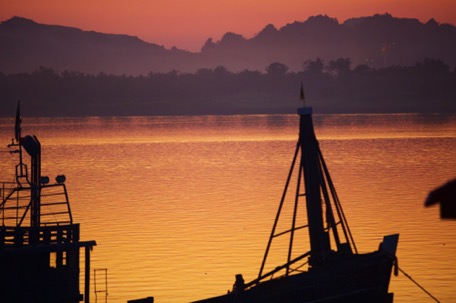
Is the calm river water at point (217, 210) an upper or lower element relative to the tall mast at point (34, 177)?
lower

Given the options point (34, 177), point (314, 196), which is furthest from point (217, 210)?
point (314, 196)

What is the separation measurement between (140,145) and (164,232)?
118 m

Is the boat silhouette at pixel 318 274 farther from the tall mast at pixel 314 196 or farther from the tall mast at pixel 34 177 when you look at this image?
the tall mast at pixel 34 177

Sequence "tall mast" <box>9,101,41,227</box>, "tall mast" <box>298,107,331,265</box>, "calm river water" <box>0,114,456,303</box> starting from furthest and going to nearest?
"calm river water" <box>0,114,456,303</box> < "tall mast" <box>9,101,41,227</box> < "tall mast" <box>298,107,331,265</box>

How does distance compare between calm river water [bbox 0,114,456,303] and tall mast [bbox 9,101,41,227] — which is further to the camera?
calm river water [bbox 0,114,456,303]

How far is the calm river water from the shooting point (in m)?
44.8

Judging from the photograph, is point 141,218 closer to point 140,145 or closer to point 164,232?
point 164,232

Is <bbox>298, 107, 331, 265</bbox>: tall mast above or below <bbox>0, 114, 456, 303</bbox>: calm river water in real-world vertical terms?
above

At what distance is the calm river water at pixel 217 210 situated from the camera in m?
44.8

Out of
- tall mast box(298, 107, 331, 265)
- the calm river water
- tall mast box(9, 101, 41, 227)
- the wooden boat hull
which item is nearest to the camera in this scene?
the wooden boat hull

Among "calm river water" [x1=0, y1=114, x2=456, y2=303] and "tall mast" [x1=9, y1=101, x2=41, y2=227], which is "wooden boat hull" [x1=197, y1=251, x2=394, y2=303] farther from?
"calm river water" [x1=0, y1=114, x2=456, y2=303]

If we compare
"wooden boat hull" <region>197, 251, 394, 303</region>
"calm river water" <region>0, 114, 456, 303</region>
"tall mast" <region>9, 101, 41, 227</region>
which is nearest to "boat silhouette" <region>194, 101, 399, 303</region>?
"wooden boat hull" <region>197, 251, 394, 303</region>

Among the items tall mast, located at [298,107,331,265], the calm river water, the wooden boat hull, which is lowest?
the calm river water

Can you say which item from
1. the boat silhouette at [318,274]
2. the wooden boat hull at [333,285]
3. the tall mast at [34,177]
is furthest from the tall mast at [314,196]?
the tall mast at [34,177]
